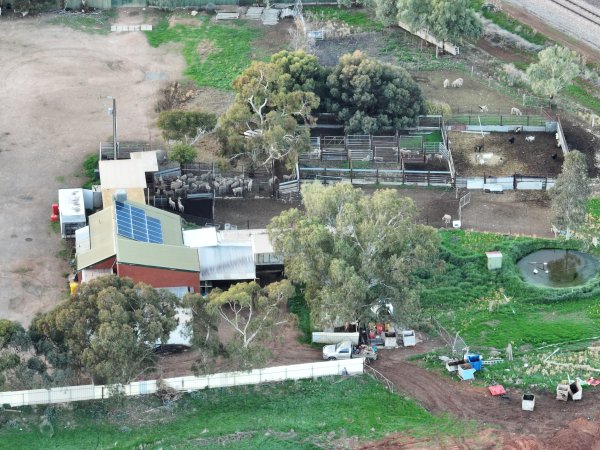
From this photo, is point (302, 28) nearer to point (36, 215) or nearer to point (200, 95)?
point (200, 95)

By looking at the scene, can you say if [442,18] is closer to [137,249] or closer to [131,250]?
[137,249]

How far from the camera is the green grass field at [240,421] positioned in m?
70.9

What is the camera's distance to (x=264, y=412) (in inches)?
2881

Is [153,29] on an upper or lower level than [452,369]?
upper

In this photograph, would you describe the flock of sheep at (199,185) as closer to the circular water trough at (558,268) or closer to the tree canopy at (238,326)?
the tree canopy at (238,326)

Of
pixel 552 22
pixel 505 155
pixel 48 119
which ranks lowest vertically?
pixel 505 155

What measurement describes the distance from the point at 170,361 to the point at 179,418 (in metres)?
5.33

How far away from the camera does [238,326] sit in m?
78.1

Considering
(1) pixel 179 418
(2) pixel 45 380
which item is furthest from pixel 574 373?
(2) pixel 45 380

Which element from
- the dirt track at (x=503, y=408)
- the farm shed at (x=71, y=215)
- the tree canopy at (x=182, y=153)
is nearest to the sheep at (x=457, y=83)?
the tree canopy at (x=182, y=153)

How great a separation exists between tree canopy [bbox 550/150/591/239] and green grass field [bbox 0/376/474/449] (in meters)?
19.6

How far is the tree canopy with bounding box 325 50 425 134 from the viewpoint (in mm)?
99938

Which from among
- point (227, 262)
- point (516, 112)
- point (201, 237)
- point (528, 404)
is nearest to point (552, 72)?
point (516, 112)

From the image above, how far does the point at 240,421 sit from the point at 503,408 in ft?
46.9
